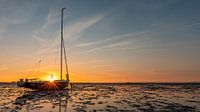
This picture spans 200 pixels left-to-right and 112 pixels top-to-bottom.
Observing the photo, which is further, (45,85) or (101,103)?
(45,85)

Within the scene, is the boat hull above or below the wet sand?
above

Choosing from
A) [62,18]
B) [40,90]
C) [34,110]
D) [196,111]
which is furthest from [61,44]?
[196,111]

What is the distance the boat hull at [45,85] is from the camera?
214 feet

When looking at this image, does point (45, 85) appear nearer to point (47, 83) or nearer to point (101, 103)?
point (47, 83)

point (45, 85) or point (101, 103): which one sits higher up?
point (45, 85)

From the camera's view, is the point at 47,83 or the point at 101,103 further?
the point at 47,83

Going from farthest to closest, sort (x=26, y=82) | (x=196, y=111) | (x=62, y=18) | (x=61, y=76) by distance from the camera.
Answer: (x=62, y=18), (x=61, y=76), (x=26, y=82), (x=196, y=111)

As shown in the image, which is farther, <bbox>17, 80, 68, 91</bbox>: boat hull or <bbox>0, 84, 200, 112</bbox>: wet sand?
<bbox>17, 80, 68, 91</bbox>: boat hull

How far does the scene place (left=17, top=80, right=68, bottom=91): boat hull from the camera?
65188 mm

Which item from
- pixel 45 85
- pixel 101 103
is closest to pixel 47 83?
pixel 45 85

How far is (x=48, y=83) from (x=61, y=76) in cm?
468

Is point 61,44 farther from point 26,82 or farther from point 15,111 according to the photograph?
point 15,111

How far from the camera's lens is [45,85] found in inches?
2667

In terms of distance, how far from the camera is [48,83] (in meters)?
68.2
